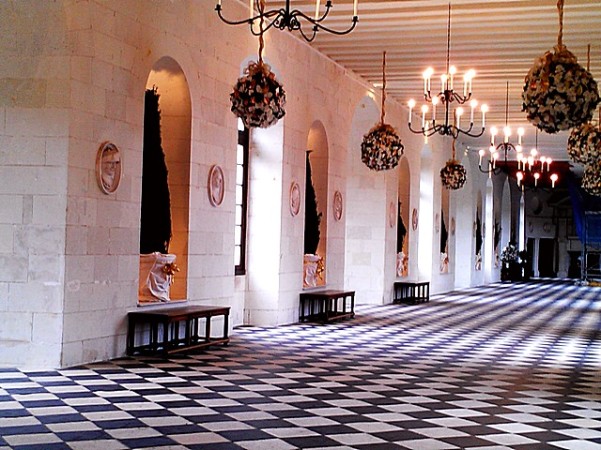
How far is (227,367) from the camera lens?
8.20 metres

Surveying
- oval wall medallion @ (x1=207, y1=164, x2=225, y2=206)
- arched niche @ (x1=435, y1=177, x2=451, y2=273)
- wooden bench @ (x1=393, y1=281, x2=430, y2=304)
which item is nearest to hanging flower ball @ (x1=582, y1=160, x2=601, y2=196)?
wooden bench @ (x1=393, y1=281, x2=430, y2=304)

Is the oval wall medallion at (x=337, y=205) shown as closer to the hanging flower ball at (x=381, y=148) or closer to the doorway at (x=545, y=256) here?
the hanging flower ball at (x=381, y=148)

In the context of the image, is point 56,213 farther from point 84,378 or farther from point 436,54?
point 436,54

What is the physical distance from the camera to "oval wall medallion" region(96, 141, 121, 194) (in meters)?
8.20

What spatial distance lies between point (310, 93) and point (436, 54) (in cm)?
209

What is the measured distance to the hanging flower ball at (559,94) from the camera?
672 cm

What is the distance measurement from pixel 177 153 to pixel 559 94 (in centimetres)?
468

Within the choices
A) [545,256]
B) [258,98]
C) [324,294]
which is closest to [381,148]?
[324,294]

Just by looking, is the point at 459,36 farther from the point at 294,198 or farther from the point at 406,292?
the point at 406,292

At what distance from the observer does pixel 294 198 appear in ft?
42.4

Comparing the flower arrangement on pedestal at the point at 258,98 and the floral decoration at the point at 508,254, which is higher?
the flower arrangement on pedestal at the point at 258,98

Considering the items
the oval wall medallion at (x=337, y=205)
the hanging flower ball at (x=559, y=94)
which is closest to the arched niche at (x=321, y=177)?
the oval wall medallion at (x=337, y=205)

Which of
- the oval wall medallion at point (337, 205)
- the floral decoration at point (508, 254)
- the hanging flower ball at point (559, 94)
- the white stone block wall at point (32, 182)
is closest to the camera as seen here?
the hanging flower ball at point (559, 94)

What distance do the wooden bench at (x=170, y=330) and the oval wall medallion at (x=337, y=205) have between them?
5.01 m
